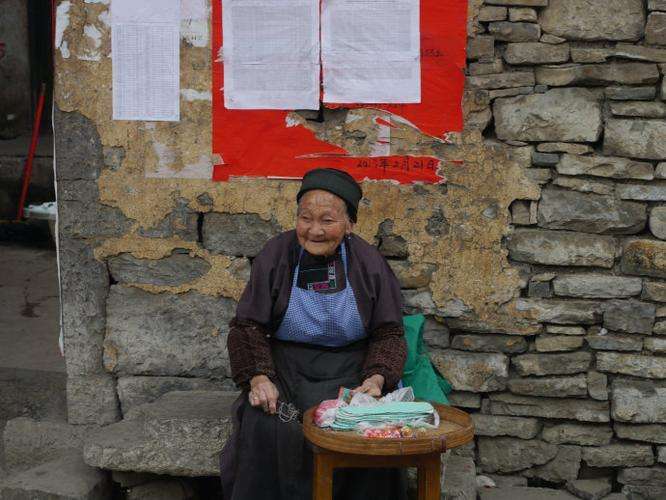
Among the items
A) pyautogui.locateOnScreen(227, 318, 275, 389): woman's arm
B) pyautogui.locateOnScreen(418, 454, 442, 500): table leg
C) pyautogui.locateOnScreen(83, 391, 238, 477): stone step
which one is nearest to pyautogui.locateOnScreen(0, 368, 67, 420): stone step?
pyautogui.locateOnScreen(83, 391, 238, 477): stone step

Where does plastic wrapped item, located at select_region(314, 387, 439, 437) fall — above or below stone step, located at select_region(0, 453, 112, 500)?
above

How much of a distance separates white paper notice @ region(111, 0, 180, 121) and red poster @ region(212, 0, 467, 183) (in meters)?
0.19

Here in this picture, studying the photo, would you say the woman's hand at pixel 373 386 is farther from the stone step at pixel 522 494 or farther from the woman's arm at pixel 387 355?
the stone step at pixel 522 494

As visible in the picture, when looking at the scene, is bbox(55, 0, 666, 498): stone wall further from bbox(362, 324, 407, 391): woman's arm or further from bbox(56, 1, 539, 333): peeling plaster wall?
bbox(362, 324, 407, 391): woman's arm

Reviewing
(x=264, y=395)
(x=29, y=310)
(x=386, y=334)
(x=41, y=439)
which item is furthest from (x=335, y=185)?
(x=29, y=310)

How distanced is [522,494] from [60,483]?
6.58 feet

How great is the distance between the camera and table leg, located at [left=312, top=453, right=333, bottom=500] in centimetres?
314

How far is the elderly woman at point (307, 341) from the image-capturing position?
11.4 feet

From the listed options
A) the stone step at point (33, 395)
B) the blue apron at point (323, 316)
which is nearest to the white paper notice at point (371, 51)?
the blue apron at point (323, 316)

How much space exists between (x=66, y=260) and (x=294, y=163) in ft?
3.84

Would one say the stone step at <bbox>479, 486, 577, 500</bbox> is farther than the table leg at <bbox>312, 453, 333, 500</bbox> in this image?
Yes

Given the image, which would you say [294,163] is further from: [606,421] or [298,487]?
[606,421]

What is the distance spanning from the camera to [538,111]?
4109 mm

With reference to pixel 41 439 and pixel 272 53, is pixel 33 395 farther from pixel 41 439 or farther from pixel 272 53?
pixel 272 53
